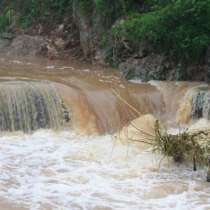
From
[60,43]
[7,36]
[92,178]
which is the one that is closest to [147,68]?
[60,43]

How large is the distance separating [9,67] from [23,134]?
151 inches

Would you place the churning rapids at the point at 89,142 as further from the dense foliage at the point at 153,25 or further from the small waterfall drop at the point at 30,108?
the dense foliage at the point at 153,25

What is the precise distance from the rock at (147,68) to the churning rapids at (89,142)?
1.25ft

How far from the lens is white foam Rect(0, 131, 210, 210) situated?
596 cm

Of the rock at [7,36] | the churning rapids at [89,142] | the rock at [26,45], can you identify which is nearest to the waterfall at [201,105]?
the churning rapids at [89,142]

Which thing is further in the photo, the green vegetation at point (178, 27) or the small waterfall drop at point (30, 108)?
the green vegetation at point (178, 27)

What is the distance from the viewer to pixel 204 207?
5.88 metres

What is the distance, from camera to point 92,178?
669cm

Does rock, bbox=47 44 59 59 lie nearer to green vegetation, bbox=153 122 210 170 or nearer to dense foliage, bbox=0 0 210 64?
dense foliage, bbox=0 0 210 64

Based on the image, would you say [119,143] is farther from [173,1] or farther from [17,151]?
[173,1]

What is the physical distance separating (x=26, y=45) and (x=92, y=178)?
9.06m

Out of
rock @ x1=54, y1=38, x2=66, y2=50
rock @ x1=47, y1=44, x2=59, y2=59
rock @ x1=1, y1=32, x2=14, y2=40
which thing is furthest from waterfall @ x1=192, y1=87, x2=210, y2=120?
rock @ x1=1, y1=32, x2=14, y2=40

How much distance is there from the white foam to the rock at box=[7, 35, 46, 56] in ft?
22.3

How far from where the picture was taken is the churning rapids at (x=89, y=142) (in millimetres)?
6105
